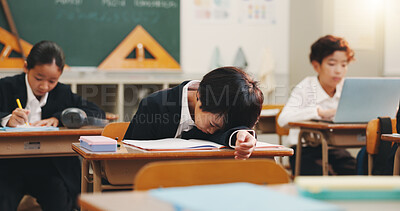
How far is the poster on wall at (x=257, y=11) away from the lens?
5.48 m

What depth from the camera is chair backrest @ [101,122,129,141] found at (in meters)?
2.32

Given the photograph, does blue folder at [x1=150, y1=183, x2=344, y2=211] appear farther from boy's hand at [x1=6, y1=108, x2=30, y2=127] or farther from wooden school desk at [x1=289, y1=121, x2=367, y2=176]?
wooden school desk at [x1=289, y1=121, x2=367, y2=176]

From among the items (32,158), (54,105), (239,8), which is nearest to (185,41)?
(239,8)

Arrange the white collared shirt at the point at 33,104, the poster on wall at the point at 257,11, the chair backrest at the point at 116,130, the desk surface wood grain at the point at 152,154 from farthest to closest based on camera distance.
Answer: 1. the poster on wall at the point at 257,11
2. the white collared shirt at the point at 33,104
3. the chair backrest at the point at 116,130
4. the desk surface wood grain at the point at 152,154

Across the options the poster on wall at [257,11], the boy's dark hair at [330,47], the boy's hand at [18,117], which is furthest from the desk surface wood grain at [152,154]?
the poster on wall at [257,11]

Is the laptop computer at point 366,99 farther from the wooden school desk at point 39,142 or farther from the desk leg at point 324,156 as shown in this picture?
the wooden school desk at point 39,142

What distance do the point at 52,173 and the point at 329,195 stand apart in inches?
92.0

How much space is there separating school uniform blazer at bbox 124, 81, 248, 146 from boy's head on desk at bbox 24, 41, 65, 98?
103cm

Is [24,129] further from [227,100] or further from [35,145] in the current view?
[227,100]

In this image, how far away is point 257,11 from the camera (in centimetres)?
551

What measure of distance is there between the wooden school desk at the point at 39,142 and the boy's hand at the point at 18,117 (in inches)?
6.5

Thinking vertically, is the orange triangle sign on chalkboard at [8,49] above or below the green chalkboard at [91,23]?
below

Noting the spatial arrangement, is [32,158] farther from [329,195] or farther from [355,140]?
[329,195]

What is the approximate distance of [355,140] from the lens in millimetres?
3295
